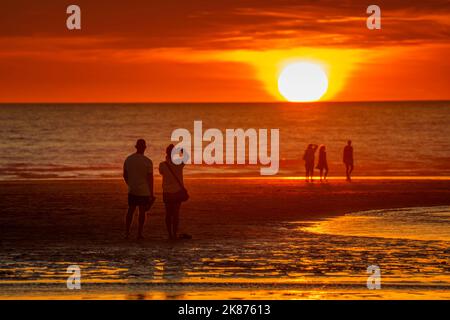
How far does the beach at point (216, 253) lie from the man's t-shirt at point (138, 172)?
3.26 ft

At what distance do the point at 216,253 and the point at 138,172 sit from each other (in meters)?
2.50

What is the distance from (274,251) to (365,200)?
1191 cm

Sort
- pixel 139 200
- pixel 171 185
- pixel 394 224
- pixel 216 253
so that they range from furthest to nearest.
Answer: pixel 394 224, pixel 171 185, pixel 139 200, pixel 216 253

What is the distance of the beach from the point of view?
1283cm

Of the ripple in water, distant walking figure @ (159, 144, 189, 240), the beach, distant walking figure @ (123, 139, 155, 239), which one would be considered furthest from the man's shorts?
the ripple in water

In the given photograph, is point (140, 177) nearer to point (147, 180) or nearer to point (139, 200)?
point (147, 180)

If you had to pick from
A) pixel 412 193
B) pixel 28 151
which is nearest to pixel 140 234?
pixel 412 193

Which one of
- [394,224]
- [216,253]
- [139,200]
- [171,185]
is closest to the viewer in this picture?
[216,253]

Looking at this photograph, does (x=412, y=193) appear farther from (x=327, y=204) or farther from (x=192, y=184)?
(x=192, y=184)

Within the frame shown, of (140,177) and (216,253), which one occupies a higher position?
(140,177)

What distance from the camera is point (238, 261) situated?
1552cm

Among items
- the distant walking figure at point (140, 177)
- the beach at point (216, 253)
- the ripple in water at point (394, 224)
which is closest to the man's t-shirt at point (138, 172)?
the distant walking figure at point (140, 177)

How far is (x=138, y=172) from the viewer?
59.1ft

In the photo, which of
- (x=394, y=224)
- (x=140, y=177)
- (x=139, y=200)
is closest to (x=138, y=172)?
(x=140, y=177)
